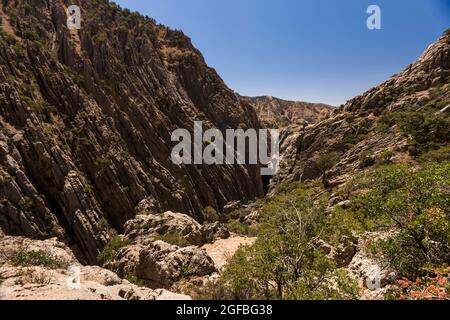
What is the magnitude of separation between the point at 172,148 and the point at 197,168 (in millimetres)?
6846

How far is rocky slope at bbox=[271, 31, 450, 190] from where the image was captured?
168 ft

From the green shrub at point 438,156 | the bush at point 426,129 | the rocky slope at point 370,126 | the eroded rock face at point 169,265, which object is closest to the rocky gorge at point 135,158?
the eroded rock face at point 169,265

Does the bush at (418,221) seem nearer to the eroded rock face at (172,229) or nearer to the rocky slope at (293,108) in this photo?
the eroded rock face at (172,229)

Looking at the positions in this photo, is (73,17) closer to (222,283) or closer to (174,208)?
(174,208)

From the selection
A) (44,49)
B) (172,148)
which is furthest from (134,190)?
(44,49)

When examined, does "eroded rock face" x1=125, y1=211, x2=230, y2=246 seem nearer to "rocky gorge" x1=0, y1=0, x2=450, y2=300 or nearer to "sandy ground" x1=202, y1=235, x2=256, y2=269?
"rocky gorge" x1=0, y1=0, x2=450, y2=300

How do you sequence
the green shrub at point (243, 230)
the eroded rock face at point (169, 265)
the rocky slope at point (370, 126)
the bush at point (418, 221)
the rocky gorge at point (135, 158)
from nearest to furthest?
1. the bush at point (418, 221)
2. the eroded rock face at point (169, 265)
3. the rocky gorge at point (135, 158)
4. the green shrub at point (243, 230)
5. the rocky slope at point (370, 126)

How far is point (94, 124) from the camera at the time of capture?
171 feet

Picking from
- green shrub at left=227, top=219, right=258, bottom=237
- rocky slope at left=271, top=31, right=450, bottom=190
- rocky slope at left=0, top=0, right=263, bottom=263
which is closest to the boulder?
rocky slope at left=0, top=0, right=263, bottom=263

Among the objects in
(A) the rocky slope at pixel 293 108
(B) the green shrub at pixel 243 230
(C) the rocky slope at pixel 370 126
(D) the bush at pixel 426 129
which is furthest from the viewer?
(A) the rocky slope at pixel 293 108

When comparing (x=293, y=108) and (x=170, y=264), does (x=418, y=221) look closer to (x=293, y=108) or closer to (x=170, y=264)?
(x=170, y=264)

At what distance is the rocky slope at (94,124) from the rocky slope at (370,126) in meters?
15.9

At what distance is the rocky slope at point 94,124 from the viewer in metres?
39.1

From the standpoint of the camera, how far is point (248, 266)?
1438cm
